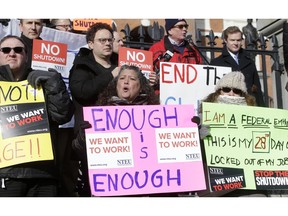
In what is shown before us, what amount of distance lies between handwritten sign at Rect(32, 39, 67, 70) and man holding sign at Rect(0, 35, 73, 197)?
24.7 inches

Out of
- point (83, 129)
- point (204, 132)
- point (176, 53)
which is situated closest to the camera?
point (83, 129)

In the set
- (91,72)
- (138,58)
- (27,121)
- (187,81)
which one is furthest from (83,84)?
(187,81)

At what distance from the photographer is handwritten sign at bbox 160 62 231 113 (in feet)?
23.4

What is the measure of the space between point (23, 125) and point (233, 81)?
190cm

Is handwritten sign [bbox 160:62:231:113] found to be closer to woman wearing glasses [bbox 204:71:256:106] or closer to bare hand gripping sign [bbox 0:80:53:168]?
woman wearing glasses [bbox 204:71:256:106]

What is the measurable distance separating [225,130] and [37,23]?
201cm

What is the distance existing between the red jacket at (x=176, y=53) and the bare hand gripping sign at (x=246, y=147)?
0.75 meters

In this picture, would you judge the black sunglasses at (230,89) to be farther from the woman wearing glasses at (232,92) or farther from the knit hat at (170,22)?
the knit hat at (170,22)

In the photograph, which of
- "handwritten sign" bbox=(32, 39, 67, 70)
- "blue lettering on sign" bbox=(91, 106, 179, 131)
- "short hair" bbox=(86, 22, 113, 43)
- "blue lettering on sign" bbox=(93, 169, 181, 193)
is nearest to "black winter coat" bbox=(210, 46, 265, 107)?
"blue lettering on sign" bbox=(91, 106, 179, 131)

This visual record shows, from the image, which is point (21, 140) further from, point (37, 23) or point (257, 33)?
point (257, 33)

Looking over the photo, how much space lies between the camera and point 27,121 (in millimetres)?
6414

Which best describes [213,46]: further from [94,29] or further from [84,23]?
[94,29]

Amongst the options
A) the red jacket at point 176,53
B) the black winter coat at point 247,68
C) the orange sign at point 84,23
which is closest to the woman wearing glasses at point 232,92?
the black winter coat at point 247,68

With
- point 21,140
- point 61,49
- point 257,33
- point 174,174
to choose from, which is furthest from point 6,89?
point 257,33
